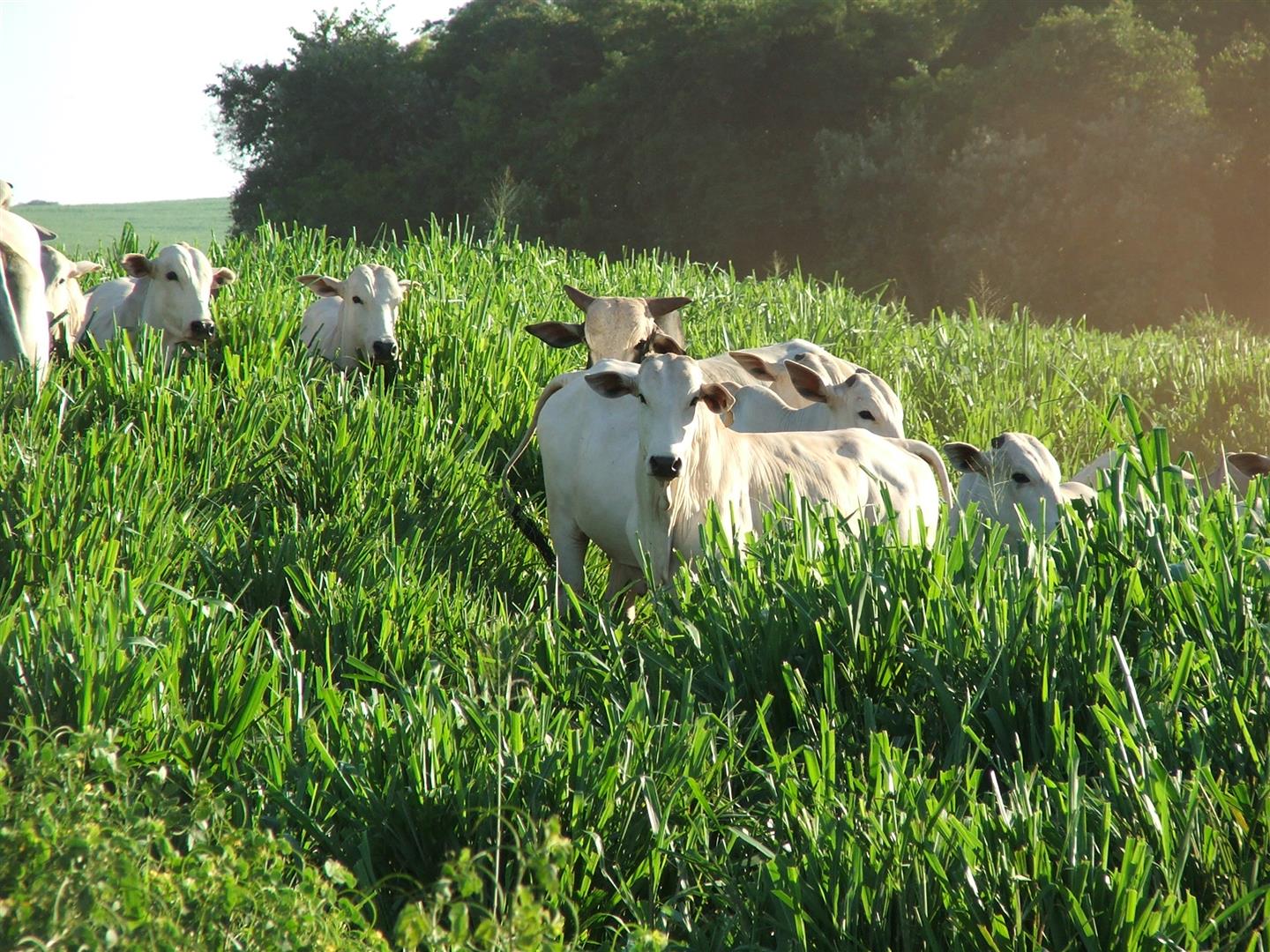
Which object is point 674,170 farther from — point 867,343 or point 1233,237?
point 867,343

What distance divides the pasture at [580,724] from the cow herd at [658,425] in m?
0.48

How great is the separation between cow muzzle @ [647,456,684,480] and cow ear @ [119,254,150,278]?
11.4 ft

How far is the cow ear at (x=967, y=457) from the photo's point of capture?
6.41 meters

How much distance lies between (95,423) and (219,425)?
26.0 inches

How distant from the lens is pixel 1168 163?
25328 mm

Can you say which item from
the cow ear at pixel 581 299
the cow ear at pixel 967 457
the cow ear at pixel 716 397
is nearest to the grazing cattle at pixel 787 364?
the cow ear at pixel 581 299

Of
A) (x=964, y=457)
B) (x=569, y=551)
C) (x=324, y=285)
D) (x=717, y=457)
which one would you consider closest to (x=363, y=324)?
(x=324, y=285)

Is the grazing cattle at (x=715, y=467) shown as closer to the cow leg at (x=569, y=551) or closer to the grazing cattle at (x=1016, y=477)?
the grazing cattle at (x=1016, y=477)

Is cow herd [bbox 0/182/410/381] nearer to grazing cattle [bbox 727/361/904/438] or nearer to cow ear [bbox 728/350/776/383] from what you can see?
cow ear [bbox 728/350/776/383]

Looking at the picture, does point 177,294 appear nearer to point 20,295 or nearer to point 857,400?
point 20,295

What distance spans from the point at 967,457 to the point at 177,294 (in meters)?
4.14

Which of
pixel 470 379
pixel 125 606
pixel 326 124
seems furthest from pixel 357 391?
pixel 326 124

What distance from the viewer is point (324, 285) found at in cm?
839

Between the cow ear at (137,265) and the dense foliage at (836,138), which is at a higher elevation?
the dense foliage at (836,138)
